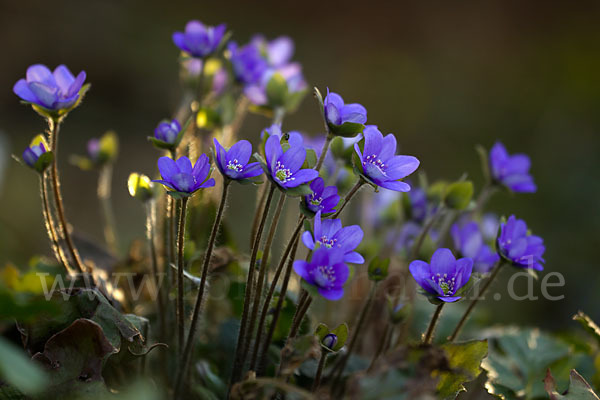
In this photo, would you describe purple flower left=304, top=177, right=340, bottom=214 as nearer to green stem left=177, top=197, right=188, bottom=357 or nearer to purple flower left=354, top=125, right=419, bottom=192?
purple flower left=354, top=125, right=419, bottom=192

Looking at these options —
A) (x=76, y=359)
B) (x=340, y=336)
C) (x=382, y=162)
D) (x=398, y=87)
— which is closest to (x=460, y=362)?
(x=340, y=336)

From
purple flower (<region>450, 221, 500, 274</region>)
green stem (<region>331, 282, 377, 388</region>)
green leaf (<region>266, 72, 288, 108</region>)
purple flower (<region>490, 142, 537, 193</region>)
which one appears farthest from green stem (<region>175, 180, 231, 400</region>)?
purple flower (<region>490, 142, 537, 193</region>)

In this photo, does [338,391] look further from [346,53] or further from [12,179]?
[346,53]

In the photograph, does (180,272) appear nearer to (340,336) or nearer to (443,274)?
(340,336)

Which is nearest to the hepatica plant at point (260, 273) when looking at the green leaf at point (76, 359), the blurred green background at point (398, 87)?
the green leaf at point (76, 359)

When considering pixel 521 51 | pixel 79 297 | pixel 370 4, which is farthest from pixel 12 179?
pixel 521 51

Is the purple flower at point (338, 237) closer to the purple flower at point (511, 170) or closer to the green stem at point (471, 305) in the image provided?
the green stem at point (471, 305)
